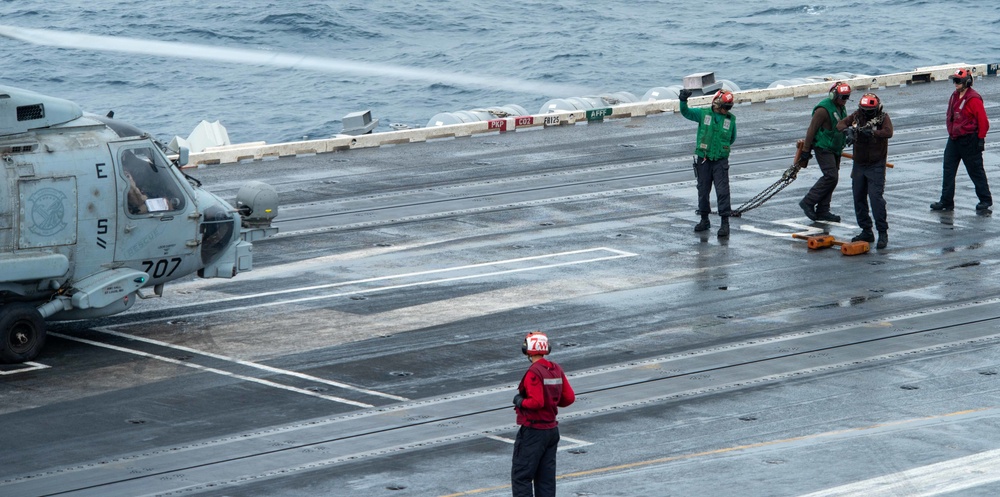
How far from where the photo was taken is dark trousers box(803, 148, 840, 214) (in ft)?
63.9

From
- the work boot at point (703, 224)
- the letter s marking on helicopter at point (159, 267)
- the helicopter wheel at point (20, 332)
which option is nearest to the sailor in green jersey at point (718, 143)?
the work boot at point (703, 224)

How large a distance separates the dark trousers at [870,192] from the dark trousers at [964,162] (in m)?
2.18

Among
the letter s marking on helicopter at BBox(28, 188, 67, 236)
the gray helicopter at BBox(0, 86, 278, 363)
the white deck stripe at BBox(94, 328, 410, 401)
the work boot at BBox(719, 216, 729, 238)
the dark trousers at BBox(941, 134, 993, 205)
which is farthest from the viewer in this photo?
the dark trousers at BBox(941, 134, 993, 205)

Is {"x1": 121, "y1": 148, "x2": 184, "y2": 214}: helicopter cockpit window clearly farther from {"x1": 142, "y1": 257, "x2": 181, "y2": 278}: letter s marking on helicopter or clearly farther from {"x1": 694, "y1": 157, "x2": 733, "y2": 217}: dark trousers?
{"x1": 694, "y1": 157, "x2": 733, "y2": 217}: dark trousers

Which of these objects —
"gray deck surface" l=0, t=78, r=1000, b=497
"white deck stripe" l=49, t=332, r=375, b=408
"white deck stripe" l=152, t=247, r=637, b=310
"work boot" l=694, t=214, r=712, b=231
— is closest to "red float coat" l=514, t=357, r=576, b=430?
"gray deck surface" l=0, t=78, r=1000, b=497

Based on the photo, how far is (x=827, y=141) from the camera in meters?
19.6

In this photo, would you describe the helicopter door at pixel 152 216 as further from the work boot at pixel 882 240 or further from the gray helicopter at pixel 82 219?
the work boot at pixel 882 240

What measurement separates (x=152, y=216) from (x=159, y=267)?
56 cm

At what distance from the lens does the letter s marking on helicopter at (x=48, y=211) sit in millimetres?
14102

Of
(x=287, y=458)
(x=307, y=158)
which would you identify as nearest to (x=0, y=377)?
(x=287, y=458)

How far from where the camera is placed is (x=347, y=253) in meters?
18.5

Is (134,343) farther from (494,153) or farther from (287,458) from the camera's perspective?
(494,153)

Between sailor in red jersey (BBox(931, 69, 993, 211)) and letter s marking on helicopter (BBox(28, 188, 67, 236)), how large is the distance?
39.8 feet

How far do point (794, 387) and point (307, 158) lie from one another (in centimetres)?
1376
